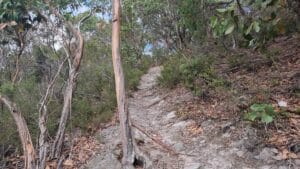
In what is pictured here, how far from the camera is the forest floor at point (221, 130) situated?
4.10 m

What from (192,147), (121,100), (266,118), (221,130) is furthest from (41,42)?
(266,118)

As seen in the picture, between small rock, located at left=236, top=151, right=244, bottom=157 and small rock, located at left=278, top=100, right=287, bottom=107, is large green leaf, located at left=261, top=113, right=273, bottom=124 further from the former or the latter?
small rock, located at left=278, top=100, right=287, bottom=107

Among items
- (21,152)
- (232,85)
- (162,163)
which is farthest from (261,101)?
(21,152)

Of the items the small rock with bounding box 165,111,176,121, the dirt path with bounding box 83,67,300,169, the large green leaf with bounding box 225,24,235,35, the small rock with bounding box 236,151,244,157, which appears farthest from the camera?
the small rock with bounding box 165,111,176,121

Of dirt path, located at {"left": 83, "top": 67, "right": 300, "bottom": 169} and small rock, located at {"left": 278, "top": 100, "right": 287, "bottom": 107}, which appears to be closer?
dirt path, located at {"left": 83, "top": 67, "right": 300, "bottom": 169}

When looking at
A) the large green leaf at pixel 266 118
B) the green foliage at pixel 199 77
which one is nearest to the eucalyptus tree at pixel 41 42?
the green foliage at pixel 199 77

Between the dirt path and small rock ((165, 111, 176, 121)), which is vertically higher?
small rock ((165, 111, 176, 121))

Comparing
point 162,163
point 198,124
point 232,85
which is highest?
point 232,85

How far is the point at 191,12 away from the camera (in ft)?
27.7

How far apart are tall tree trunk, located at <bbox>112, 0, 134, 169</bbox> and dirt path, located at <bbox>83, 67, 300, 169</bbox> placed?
254mm

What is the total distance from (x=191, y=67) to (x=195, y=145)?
7.10 feet

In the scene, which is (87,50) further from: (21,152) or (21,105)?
(21,152)

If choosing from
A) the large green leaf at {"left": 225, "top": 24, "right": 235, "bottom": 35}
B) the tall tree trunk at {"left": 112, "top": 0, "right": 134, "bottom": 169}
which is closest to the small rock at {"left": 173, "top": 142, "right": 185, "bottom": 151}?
the tall tree trunk at {"left": 112, "top": 0, "right": 134, "bottom": 169}

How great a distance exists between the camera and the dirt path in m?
4.05
